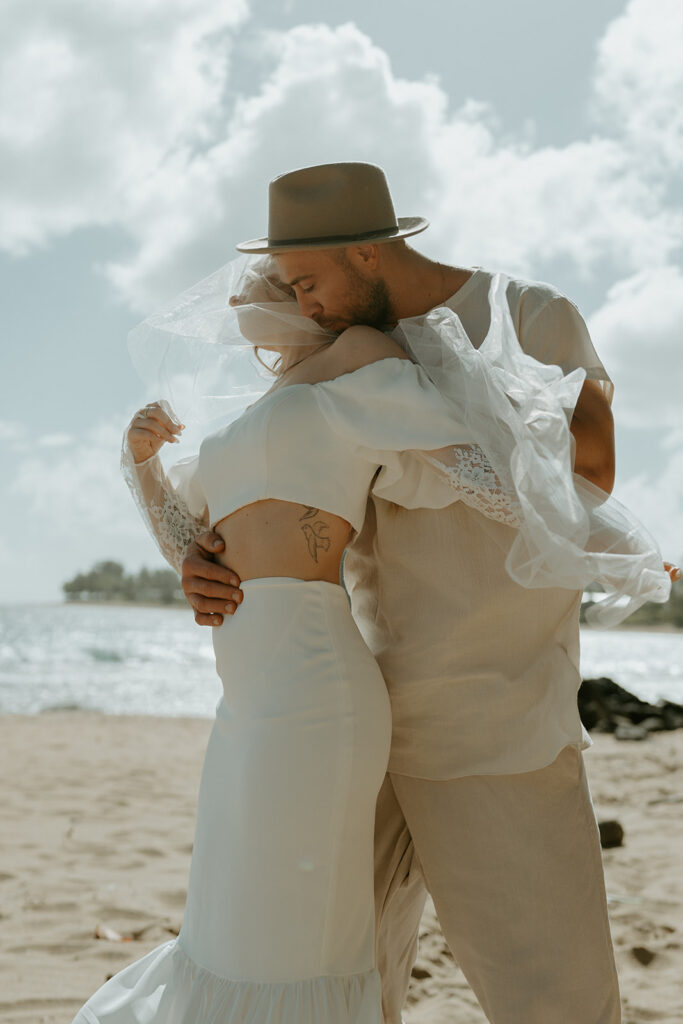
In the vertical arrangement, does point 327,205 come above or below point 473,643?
above

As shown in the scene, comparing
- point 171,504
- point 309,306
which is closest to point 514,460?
point 309,306

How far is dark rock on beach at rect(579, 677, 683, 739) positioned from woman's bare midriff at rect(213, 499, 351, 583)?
30.9 ft

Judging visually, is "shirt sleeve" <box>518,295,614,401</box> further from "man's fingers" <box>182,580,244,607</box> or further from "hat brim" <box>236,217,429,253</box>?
"man's fingers" <box>182,580,244,607</box>

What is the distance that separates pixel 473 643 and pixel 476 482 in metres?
0.44

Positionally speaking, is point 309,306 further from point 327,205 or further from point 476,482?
point 476,482

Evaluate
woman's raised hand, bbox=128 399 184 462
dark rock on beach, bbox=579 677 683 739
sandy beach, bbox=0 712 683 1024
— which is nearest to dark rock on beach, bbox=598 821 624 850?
sandy beach, bbox=0 712 683 1024

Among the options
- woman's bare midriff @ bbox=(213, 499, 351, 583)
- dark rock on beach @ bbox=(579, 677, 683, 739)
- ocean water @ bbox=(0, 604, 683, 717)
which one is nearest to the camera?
woman's bare midriff @ bbox=(213, 499, 351, 583)

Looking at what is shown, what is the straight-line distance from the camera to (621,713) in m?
12.3

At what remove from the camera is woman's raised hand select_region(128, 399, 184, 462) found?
2920 mm

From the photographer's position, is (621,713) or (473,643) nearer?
(473,643)

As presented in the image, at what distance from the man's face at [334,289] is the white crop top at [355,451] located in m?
0.27

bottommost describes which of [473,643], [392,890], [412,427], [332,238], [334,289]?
[392,890]

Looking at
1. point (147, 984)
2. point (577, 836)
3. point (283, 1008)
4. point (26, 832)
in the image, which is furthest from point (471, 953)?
point (26, 832)

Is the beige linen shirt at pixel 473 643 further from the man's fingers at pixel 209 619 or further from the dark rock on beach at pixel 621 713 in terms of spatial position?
the dark rock on beach at pixel 621 713
